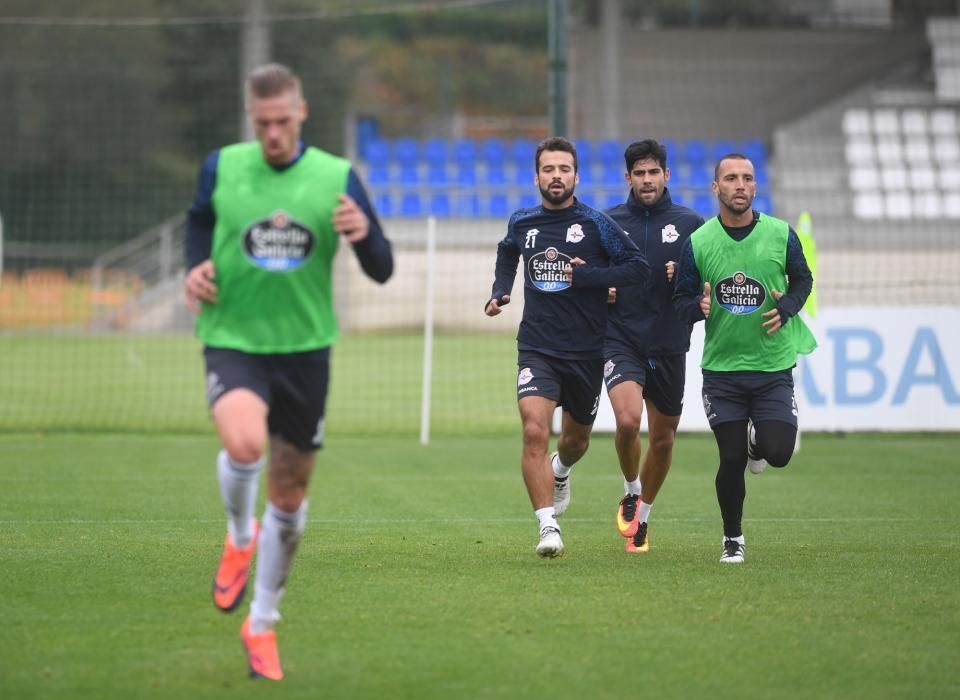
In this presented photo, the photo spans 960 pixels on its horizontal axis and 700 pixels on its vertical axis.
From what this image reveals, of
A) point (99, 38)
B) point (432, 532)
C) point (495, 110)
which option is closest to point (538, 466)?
point (432, 532)

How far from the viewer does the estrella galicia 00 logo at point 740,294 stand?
8266mm

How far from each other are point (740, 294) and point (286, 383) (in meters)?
3.40

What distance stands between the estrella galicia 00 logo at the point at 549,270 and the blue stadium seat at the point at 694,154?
26.3 m

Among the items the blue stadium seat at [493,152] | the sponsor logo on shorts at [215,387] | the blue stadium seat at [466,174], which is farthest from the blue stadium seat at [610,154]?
the sponsor logo on shorts at [215,387]

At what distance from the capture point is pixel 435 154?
3553 centimetres

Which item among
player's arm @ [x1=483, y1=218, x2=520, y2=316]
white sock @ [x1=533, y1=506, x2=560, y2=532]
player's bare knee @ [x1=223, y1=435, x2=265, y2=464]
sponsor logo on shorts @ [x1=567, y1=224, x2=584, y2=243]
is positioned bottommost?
white sock @ [x1=533, y1=506, x2=560, y2=532]

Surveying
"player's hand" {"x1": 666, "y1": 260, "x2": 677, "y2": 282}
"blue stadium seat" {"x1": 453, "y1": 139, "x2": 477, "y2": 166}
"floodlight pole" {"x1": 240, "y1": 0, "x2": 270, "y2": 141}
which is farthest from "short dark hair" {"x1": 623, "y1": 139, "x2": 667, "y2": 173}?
"blue stadium seat" {"x1": 453, "y1": 139, "x2": 477, "y2": 166}

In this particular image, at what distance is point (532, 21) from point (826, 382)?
3564 cm

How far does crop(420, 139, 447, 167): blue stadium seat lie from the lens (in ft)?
116

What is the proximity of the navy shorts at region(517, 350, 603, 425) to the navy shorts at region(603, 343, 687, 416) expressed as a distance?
37 centimetres

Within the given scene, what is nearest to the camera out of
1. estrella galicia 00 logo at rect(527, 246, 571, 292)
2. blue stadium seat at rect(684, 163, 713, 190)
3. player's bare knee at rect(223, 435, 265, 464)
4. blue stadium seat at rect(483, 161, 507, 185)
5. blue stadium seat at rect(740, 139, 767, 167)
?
player's bare knee at rect(223, 435, 265, 464)

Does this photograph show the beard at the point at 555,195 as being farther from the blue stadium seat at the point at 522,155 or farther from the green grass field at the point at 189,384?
the blue stadium seat at the point at 522,155

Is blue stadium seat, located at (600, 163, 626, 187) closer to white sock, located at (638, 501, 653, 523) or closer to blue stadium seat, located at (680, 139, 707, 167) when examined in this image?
blue stadium seat, located at (680, 139, 707, 167)

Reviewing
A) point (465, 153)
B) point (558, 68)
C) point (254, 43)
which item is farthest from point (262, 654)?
point (465, 153)
